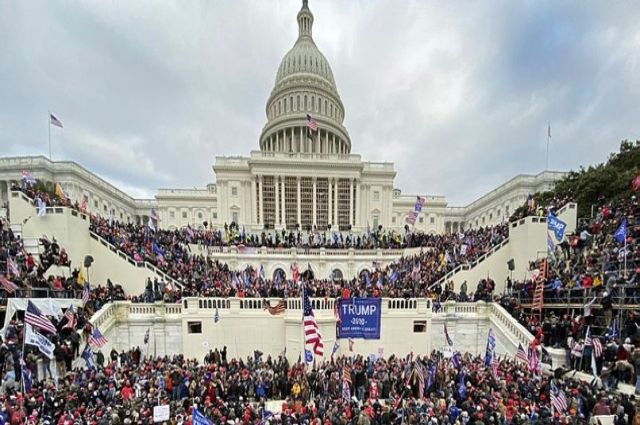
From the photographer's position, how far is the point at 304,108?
67000 mm

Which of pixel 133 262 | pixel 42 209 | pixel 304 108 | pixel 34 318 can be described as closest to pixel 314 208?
pixel 304 108

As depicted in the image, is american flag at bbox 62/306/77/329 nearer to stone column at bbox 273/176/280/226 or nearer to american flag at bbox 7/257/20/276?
american flag at bbox 7/257/20/276

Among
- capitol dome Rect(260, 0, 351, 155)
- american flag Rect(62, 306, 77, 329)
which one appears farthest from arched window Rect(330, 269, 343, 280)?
capitol dome Rect(260, 0, 351, 155)

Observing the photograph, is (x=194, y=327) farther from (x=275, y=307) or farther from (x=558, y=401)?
(x=558, y=401)

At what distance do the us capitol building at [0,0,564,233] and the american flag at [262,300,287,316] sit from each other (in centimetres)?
2798

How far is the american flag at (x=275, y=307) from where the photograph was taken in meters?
16.8

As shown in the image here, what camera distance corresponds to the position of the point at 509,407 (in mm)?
10055

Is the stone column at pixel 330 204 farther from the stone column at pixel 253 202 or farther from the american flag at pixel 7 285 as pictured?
the american flag at pixel 7 285

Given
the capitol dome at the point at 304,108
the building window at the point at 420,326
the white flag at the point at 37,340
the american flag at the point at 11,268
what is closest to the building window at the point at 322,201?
the capitol dome at the point at 304,108

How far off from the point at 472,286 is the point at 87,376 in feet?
74.2

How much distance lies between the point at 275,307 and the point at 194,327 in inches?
182

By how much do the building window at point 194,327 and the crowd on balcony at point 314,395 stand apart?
216 centimetres

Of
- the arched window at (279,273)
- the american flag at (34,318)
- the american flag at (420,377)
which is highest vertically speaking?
the american flag at (34,318)

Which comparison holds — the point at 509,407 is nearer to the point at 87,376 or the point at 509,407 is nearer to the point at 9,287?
the point at 87,376
